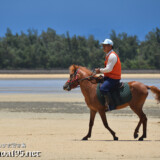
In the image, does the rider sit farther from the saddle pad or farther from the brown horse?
the brown horse

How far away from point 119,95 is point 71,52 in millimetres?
77774

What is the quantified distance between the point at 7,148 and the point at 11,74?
6456 centimetres

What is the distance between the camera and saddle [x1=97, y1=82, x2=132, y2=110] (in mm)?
9523

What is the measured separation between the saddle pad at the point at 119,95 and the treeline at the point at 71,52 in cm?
6198

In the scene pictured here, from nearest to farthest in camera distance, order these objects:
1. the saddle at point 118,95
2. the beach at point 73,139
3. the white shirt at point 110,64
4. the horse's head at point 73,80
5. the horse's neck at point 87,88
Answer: the beach at point 73,139 → the white shirt at point 110,64 → the saddle at point 118,95 → the horse's neck at point 87,88 → the horse's head at point 73,80

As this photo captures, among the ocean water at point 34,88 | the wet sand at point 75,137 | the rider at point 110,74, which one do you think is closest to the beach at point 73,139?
the wet sand at point 75,137

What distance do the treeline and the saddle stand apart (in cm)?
6197

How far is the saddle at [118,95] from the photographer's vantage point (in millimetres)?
9523

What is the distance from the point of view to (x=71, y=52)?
8700 cm

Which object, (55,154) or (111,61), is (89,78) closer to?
(111,61)

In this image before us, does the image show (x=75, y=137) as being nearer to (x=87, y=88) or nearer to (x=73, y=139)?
(x=73, y=139)

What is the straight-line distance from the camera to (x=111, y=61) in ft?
30.8

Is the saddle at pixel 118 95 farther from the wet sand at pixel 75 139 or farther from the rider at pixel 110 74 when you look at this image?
the wet sand at pixel 75 139

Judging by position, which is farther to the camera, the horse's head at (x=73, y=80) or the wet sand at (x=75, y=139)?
the horse's head at (x=73, y=80)
